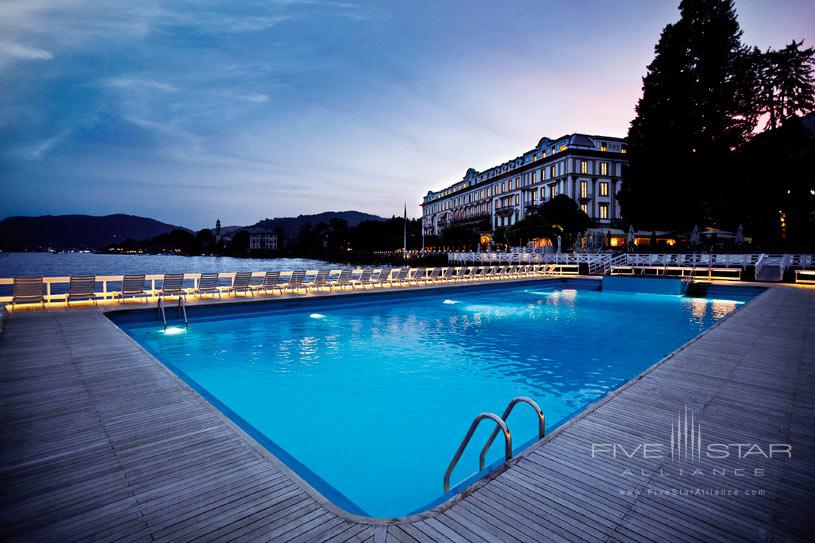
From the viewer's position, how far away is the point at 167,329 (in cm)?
1137

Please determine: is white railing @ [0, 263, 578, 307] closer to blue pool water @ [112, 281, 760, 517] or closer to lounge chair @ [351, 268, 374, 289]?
lounge chair @ [351, 268, 374, 289]

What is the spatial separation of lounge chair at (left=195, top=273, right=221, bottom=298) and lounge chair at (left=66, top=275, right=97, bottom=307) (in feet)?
9.83

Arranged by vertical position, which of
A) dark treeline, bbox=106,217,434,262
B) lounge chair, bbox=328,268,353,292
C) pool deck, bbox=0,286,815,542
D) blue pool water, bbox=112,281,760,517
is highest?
dark treeline, bbox=106,217,434,262

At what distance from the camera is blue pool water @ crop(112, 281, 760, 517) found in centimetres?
503

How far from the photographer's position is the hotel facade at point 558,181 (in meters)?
52.0

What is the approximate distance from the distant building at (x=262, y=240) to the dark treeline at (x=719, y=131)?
550 ft

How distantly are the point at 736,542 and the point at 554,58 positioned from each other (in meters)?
38.8

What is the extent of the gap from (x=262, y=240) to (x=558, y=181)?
156294mm

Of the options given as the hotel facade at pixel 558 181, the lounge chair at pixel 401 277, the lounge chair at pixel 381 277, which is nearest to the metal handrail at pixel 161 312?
the lounge chair at pixel 381 277

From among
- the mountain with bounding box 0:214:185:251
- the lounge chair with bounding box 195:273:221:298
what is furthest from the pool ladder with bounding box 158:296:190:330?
the mountain with bounding box 0:214:185:251

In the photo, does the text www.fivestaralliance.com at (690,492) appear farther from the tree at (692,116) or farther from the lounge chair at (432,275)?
the tree at (692,116)

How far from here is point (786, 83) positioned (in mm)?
29359

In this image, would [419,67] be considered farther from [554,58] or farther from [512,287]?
[512,287]

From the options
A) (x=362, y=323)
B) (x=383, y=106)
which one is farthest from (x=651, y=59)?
(x=362, y=323)
